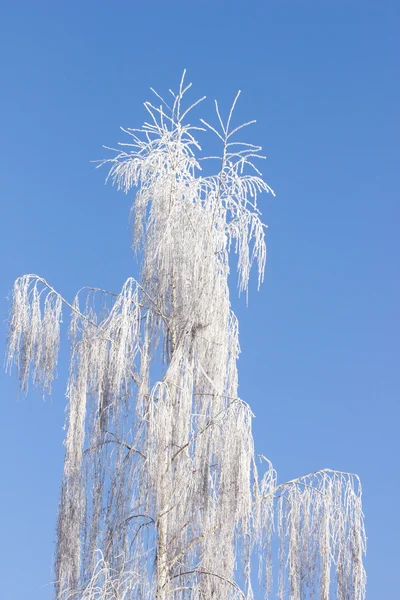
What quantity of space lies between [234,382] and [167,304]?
0.68 meters

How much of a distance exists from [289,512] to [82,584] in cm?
140

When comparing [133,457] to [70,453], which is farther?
[70,453]

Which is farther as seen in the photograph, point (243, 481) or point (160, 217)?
point (160, 217)

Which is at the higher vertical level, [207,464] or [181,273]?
[181,273]

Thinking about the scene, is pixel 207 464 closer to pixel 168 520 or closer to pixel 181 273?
pixel 168 520

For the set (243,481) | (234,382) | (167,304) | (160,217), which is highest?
(160,217)

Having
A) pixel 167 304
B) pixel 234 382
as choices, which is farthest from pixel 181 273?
pixel 234 382

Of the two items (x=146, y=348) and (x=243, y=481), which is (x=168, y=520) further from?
(x=146, y=348)

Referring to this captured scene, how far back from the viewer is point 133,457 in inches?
236

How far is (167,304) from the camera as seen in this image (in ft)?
21.7

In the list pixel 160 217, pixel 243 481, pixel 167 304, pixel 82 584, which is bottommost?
pixel 82 584

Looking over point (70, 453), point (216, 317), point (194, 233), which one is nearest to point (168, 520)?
point (70, 453)

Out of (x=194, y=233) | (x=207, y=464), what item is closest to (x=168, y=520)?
(x=207, y=464)

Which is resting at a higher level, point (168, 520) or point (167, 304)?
point (167, 304)
